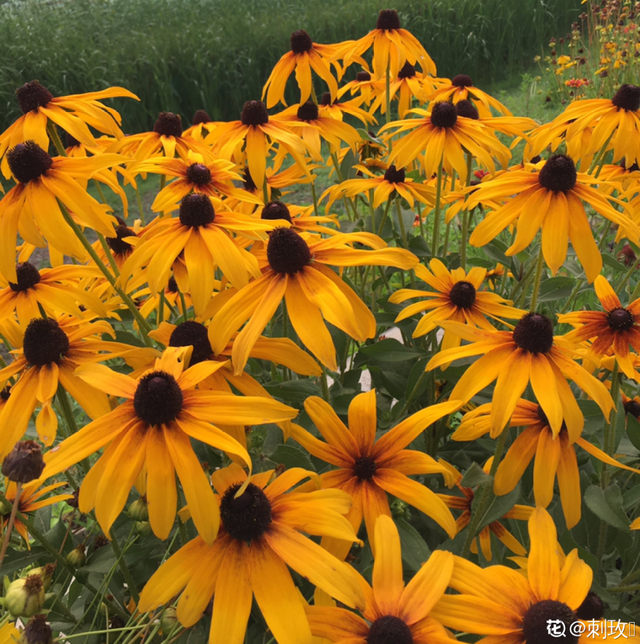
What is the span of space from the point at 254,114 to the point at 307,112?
0.77 ft

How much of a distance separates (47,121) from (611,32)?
4394mm

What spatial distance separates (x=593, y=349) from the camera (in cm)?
88

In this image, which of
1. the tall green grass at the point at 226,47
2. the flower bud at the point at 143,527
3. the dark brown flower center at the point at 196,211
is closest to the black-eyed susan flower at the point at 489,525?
the flower bud at the point at 143,527

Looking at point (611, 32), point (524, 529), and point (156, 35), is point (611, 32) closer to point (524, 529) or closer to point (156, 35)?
point (156, 35)

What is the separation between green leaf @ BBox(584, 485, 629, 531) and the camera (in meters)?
0.76

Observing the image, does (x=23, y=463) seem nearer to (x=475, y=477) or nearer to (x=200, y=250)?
(x=200, y=250)

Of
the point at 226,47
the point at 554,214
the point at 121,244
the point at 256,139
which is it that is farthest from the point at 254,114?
the point at 226,47

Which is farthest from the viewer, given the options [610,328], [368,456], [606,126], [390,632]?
[606,126]

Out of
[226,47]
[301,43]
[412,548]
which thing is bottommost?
[226,47]

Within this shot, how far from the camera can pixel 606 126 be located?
105cm

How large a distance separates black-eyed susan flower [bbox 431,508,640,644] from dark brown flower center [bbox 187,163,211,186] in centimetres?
69

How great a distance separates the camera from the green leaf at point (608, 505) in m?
0.76

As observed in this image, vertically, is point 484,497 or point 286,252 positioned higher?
point 286,252

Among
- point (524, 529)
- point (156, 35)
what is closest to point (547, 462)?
point (524, 529)
